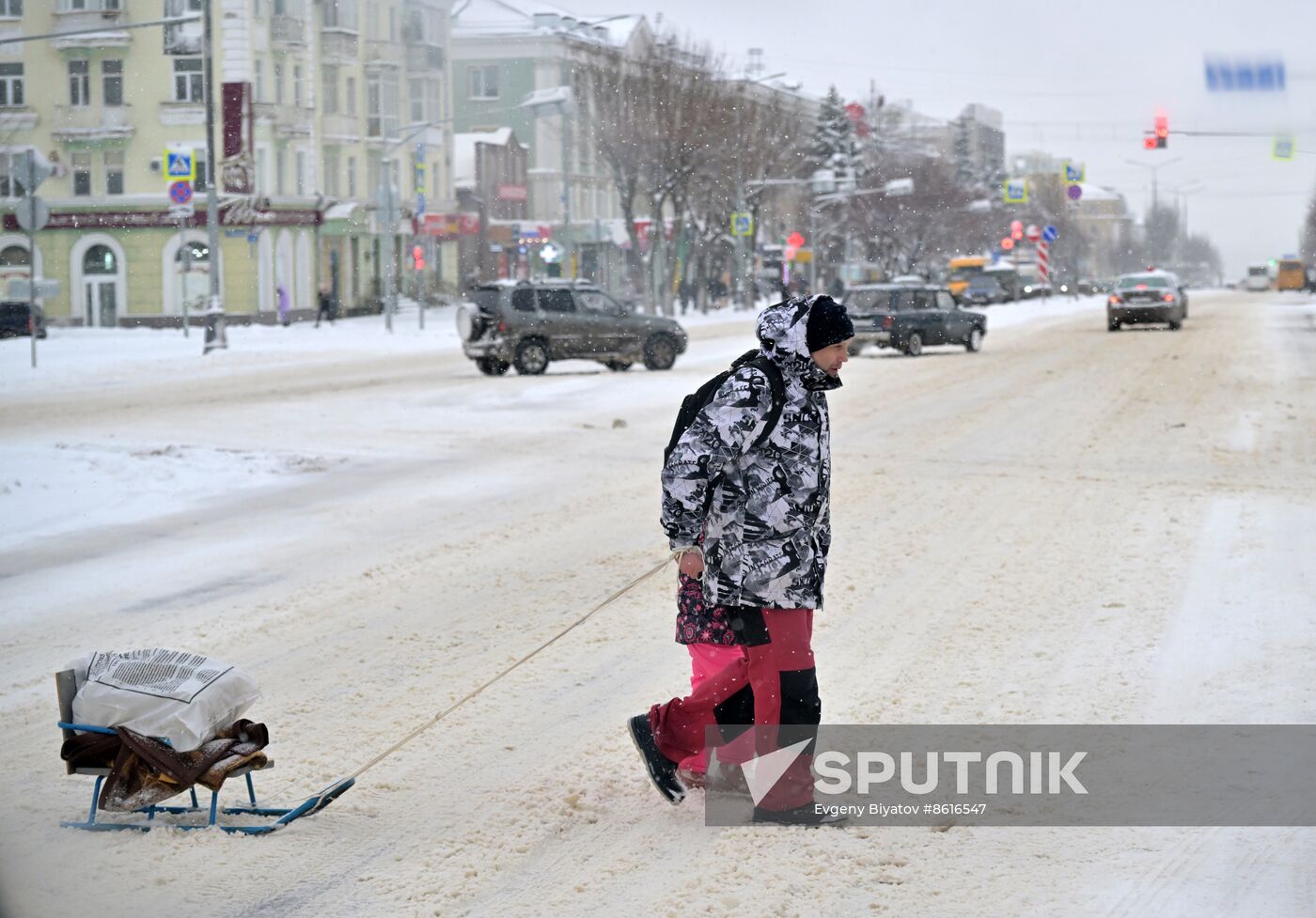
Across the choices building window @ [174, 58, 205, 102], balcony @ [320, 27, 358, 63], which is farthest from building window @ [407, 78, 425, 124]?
building window @ [174, 58, 205, 102]

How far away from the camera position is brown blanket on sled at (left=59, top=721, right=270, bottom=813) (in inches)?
202

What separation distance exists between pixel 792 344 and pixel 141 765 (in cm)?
234

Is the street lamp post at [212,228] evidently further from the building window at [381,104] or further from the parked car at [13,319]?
the building window at [381,104]

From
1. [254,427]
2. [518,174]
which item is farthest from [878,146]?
[254,427]

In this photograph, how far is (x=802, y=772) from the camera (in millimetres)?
5270

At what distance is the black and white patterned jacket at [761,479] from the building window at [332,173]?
201ft

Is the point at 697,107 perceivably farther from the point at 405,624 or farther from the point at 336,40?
the point at 405,624

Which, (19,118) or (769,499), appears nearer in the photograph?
(769,499)

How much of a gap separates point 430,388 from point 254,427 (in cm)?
622

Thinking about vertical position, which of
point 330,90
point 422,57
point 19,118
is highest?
point 422,57

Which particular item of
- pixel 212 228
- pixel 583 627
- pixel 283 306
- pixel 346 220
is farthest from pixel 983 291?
pixel 583 627

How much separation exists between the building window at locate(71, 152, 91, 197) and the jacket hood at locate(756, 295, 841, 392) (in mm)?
55749

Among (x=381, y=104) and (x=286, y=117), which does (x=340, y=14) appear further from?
(x=286, y=117)

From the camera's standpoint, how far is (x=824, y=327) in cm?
503
